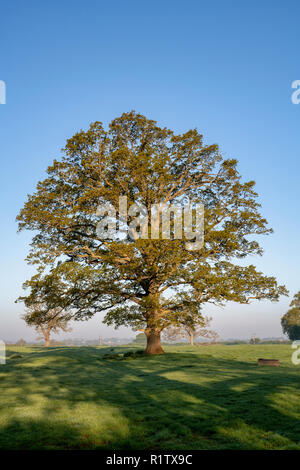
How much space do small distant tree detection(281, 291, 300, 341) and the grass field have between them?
265ft

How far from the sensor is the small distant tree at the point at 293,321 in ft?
302

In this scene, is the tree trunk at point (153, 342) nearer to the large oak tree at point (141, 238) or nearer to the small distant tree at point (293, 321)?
the large oak tree at point (141, 238)

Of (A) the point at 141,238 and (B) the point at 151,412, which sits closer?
(B) the point at 151,412

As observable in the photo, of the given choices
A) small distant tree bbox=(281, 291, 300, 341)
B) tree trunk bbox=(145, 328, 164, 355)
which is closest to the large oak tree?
tree trunk bbox=(145, 328, 164, 355)

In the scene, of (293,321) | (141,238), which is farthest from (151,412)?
(293,321)

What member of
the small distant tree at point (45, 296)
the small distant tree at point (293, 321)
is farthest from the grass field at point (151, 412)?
the small distant tree at point (293, 321)

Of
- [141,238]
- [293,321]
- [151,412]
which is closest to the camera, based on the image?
[151,412]

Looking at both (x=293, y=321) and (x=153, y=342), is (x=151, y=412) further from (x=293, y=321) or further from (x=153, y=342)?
(x=293, y=321)

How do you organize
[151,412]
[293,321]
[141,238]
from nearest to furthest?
1. [151,412]
2. [141,238]
3. [293,321]

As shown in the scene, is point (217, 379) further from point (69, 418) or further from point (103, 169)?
point (103, 169)

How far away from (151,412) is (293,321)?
3527 inches

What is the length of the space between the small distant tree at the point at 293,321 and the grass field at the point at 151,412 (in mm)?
80810

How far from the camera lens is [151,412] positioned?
1188 cm

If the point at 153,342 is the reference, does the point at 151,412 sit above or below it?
above
